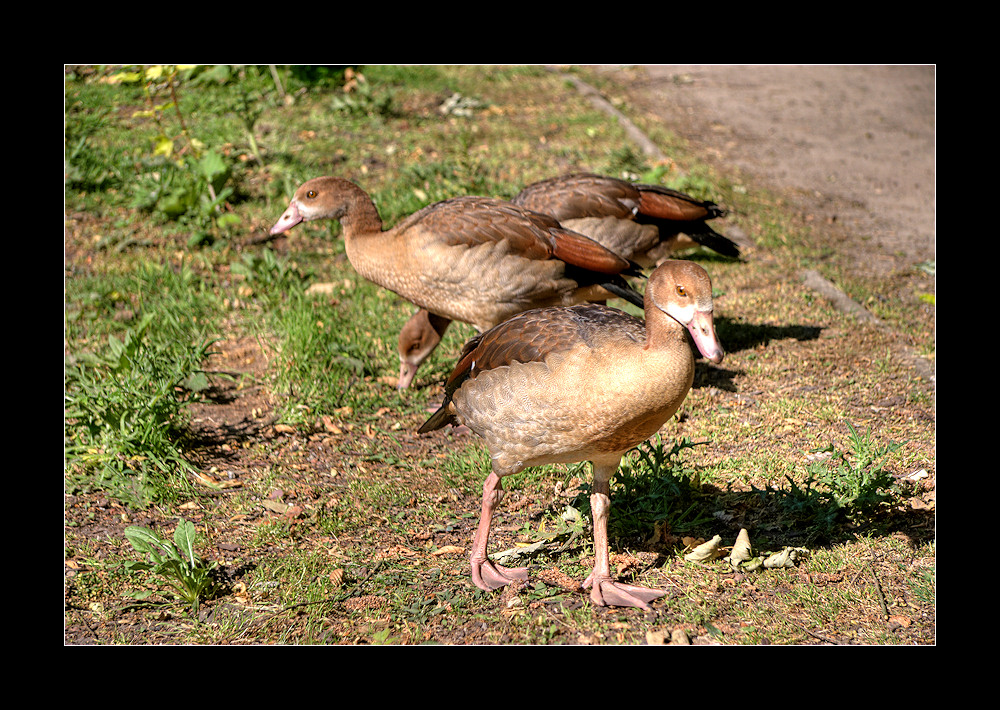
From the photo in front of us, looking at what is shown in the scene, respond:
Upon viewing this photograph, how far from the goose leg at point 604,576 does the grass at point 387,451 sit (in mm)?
75

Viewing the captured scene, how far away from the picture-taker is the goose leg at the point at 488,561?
402 centimetres

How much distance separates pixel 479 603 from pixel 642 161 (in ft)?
22.3

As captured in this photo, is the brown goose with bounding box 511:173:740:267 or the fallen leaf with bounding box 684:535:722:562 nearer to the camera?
the fallen leaf with bounding box 684:535:722:562

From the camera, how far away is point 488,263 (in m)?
5.55

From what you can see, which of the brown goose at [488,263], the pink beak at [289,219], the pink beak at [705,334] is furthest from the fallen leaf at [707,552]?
the pink beak at [289,219]

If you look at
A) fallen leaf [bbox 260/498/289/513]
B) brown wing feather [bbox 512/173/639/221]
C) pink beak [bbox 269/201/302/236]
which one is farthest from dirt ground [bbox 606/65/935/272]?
fallen leaf [bbox 260/498/289/513]

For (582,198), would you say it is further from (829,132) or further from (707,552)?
(829,132)

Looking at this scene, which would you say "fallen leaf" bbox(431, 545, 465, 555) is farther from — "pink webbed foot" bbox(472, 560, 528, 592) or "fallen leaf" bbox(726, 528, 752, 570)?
"fallen leaf" bbox(726, 528, 752, 570)


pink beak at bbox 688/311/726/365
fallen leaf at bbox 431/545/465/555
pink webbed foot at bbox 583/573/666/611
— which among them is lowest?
fallen leaf at bbox 431/545/465/555

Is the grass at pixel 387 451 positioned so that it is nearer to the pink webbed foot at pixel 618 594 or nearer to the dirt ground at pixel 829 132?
the pink webbed foot at pixel 618 594

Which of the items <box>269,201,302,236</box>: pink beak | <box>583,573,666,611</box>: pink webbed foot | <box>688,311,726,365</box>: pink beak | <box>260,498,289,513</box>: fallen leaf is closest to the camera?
<box>688,311,726,365</box>: pink beak

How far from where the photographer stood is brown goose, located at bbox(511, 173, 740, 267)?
6.30m

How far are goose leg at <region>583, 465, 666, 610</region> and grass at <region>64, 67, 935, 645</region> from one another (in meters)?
0.08

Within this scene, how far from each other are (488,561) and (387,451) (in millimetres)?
1546
